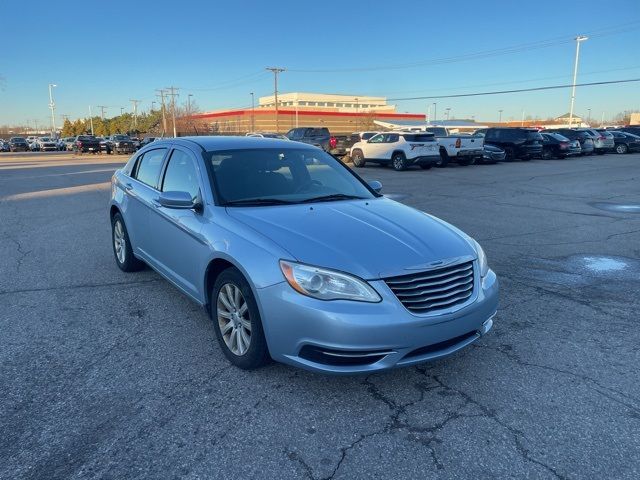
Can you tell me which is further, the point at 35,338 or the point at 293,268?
the point at 35,338

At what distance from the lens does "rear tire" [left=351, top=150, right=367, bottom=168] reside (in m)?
23.8

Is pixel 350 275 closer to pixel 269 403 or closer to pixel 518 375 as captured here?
pixel 269 403

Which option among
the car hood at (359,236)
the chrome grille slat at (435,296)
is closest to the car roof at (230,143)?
the car hood at (359,236)

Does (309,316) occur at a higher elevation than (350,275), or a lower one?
lower

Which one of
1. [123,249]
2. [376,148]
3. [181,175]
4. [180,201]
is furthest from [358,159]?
[180,201]

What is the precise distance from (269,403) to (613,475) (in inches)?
76.5

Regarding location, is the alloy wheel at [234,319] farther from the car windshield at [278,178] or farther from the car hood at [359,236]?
the car windshield at [278,178]

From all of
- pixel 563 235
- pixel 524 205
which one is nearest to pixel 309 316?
pixel 563 235

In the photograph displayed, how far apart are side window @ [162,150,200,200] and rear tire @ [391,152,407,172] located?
17.6 meters

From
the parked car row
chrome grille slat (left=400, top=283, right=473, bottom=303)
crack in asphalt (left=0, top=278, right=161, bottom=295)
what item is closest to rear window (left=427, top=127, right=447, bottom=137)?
the parked car row

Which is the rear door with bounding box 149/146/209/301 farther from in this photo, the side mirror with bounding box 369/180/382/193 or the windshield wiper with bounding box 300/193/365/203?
the side mirror with bounding box 369/180/382/193

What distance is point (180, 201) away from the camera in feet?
12.9

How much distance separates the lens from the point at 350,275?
2.98 meters

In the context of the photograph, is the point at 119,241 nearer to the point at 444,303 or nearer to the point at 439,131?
the point at 444,303
